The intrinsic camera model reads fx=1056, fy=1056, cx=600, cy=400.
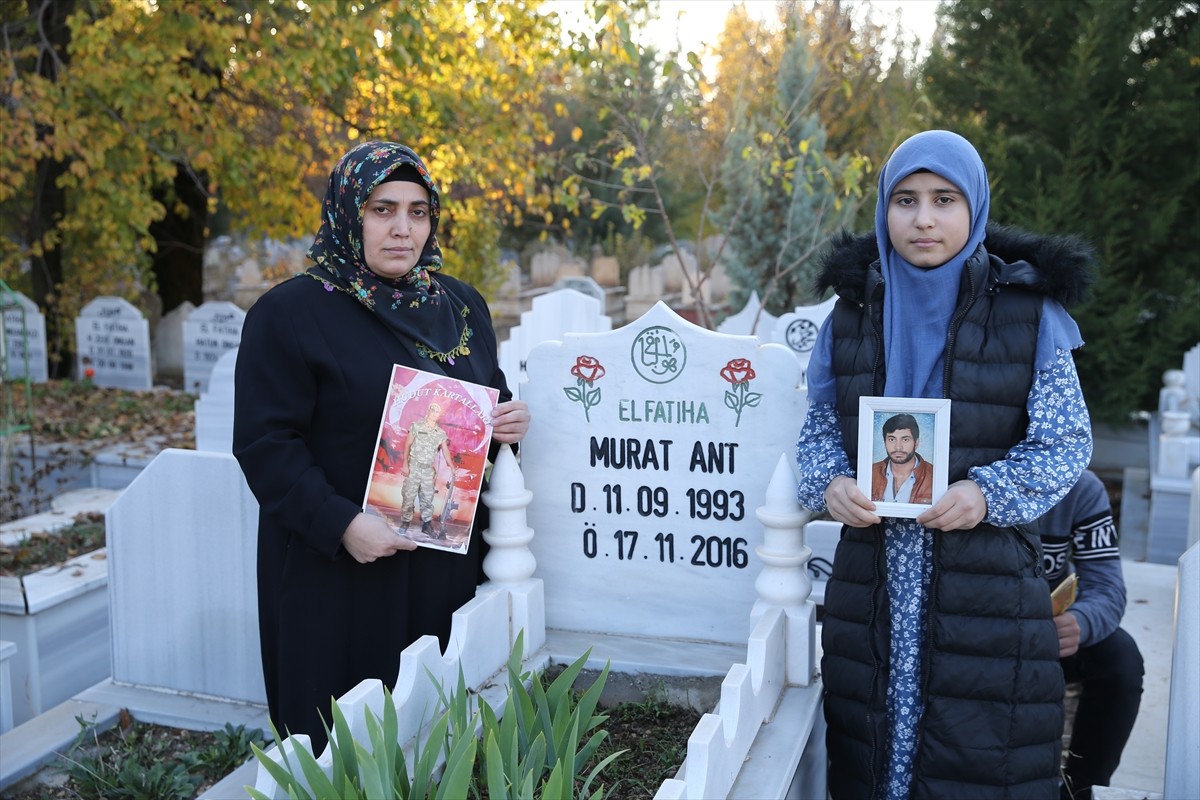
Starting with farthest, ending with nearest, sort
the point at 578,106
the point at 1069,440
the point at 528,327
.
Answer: the point at 578,106 → the point at 528,327 → the point at 1069,440

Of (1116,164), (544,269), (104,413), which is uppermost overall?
(1116,164)

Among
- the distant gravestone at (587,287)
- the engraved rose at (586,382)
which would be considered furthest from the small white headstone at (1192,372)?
the engraved rose at (586,382)

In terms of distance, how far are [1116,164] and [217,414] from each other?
749cm

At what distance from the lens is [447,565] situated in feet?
9.26

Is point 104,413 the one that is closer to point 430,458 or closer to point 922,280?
point 430,458

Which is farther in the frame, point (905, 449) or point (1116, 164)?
point (1116, 164)

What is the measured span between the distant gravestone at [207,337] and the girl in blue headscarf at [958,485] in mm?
8175

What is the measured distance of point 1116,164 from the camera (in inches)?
352

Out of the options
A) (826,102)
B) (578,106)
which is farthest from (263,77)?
(578,106)

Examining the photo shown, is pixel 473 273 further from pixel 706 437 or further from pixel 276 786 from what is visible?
pixel 276 786

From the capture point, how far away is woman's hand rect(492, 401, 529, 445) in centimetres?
283

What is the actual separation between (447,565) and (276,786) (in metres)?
0.96

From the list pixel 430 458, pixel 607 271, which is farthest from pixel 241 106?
pixel 607 271

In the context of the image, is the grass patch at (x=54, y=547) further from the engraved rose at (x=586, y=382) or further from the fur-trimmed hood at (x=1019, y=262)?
the fur-trimmed hood at (x=1019, y=262)
